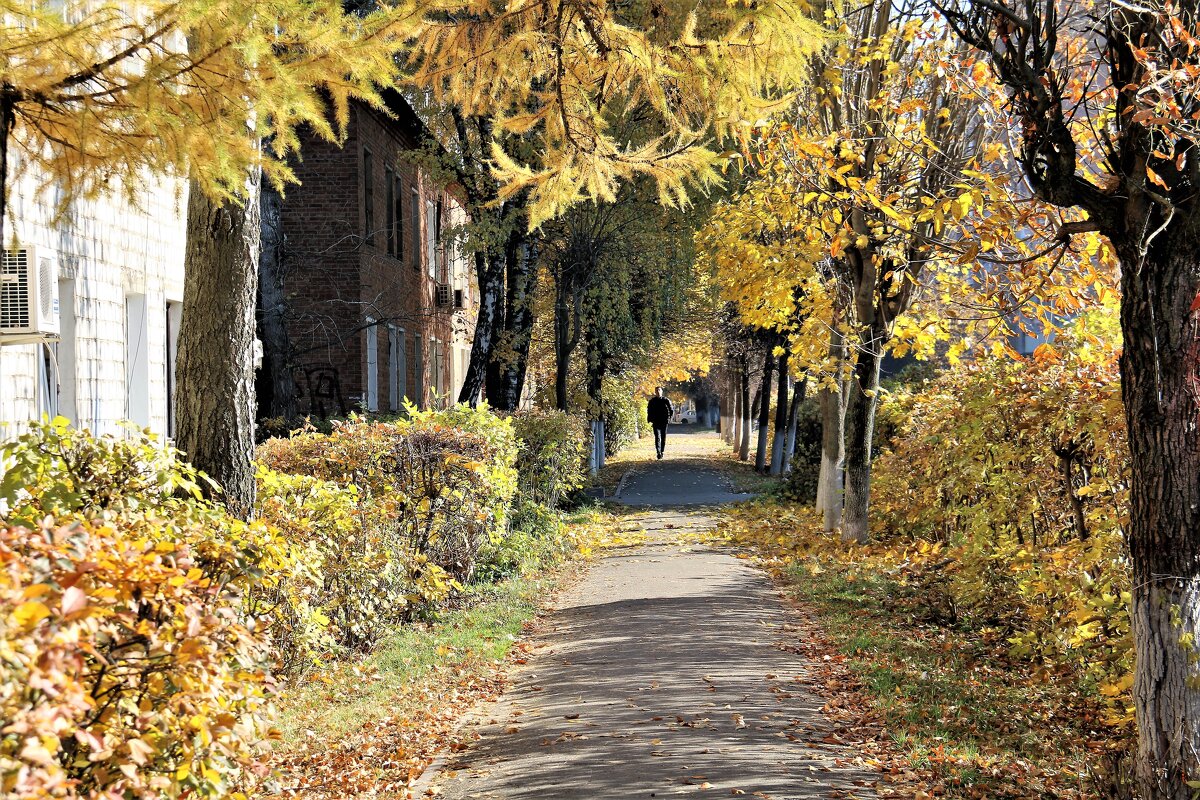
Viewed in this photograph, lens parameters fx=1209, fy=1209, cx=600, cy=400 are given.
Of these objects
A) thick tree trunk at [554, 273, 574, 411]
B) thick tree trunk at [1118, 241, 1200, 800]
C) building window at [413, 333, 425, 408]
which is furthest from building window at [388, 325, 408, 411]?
thick tree trunk at [1118, 241, 1200, 800]

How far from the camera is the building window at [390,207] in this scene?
25406 mm

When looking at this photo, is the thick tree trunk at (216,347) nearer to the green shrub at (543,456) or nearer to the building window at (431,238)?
the green shrub at (543,456)

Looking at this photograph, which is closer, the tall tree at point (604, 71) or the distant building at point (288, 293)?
the tall tree at point (604, 71)

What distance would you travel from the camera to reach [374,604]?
9.73 metres

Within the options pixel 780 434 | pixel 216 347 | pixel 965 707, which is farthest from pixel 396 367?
pixel 965 707

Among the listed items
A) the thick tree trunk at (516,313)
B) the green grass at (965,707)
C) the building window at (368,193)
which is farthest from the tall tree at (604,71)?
the building window at (368,193)

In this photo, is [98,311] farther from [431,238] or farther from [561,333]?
[431,238]

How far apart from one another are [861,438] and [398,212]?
14488 mm

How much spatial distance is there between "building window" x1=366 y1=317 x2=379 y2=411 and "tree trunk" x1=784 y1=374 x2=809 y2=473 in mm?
9296

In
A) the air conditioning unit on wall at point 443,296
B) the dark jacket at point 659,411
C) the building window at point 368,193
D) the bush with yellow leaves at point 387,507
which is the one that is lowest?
the bush with yellow leaves at point 387,507

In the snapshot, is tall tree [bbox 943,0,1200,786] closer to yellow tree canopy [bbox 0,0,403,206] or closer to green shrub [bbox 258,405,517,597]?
yellow tree canopy [bbox 0,0,403,206]

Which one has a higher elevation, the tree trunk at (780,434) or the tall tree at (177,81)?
the tall tree at (177,81)

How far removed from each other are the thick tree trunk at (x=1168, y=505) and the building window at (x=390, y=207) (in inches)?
827

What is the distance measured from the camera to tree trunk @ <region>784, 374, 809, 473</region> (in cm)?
2908
